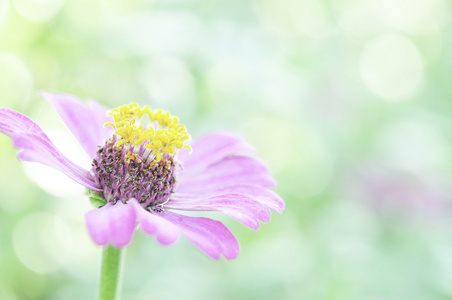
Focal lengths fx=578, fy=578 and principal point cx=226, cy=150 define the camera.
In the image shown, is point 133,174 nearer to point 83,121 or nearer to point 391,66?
point 83,121

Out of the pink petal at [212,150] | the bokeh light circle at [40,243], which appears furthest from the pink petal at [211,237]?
the bokeh light circle at [40,243]

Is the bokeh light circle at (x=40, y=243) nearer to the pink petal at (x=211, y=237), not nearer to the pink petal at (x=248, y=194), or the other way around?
the pink petal at (x=248, y=194)

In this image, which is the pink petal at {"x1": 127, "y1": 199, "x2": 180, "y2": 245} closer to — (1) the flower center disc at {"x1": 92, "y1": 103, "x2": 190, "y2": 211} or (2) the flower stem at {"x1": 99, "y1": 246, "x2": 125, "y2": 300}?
(2) the flower stem at {"x1": 99, "y1": 246, "x2": 125, "y2": 300}

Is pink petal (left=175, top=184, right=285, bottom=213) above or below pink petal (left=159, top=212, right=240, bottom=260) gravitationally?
above

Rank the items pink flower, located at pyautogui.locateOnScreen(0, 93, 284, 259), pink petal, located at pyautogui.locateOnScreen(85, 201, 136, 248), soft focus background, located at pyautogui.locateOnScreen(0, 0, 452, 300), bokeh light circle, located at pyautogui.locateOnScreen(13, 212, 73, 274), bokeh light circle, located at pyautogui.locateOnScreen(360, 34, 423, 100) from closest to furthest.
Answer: pink petal, located at pyautogui.locateOnScreen(85, 201, 136, 248) → pink flower, located at pyautogui.locateOnScreen(0, 93, 284, 259) → soft focus background, located at pyautogui.locateOnScreen(0, 0, 452, 300) → bokeh light circle, located at pyautogui.locateOnScreen(13, 212, 73, 274) → bokeh light circle, located at pyautogui.locateOnScreen(360, 34, 423, 100)

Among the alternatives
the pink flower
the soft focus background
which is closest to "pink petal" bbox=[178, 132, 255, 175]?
the pink flower

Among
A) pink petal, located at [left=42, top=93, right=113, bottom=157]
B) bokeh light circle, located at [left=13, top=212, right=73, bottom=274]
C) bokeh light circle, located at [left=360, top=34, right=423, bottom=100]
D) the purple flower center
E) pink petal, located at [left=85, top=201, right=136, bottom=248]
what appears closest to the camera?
pink petal, located at [left=85, top=201, right=136, bottom=248]

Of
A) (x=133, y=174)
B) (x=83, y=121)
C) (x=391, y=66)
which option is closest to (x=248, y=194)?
(x=133, y=174)
